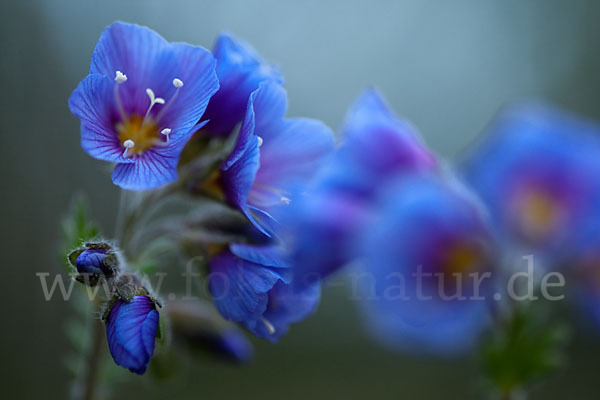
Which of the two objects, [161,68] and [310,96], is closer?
[161,68]

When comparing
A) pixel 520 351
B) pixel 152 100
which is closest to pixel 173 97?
pixel 152 100

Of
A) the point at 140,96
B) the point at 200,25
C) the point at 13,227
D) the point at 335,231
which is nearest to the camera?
the point at 335,231

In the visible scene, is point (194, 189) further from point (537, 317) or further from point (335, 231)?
point (537, 317)

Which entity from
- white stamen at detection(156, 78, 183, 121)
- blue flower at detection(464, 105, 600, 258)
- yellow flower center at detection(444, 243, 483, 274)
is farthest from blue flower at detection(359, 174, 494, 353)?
white stamen at detection(156, 78, 183, 121)

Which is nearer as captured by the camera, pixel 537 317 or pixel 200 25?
pixel 537 317

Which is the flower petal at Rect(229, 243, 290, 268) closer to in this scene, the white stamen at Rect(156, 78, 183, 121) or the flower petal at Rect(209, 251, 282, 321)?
the flower petal at Rect(209, 251, 282, 321)

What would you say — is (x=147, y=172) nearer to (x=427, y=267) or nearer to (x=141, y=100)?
(x=141, y=100)

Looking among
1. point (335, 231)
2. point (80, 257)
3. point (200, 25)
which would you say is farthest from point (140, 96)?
point (200, 25)
